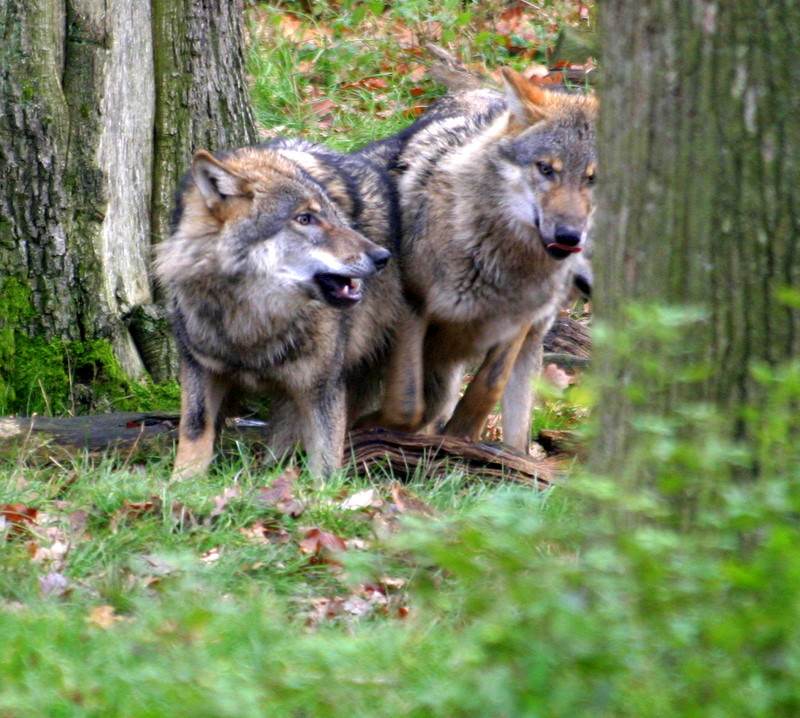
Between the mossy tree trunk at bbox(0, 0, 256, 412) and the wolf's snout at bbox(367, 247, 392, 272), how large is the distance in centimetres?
176

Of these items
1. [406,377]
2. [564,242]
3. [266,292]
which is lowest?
[406,377]

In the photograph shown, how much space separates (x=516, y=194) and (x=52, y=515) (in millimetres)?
3113

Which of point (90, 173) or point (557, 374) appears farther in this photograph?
point (557, 374)

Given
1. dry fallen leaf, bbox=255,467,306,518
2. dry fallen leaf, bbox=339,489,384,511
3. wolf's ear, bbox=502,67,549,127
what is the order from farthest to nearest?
wolf's ear, bbox=502,67,549,127, dry fallen leaf, bbox=339,489,384,511, dry fallen leaf, bbox=255,467,306,518

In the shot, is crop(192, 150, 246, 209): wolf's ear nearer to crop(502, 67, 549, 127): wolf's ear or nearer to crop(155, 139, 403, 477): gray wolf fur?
crop(155, 139, 403, 477): gray wolf fur

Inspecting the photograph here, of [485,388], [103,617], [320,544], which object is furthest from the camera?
[485,388]

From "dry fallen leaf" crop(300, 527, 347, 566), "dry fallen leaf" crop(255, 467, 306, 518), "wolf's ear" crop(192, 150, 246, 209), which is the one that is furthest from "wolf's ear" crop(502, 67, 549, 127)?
"dry fallen leaf" crop(300, 527, 347, 566)

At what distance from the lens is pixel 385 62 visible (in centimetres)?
1117

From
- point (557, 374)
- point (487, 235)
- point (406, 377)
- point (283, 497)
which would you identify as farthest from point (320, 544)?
point (557, 374)

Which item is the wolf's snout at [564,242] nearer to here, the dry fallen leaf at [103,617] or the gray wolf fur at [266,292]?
the gray wolf fur at [266,292]

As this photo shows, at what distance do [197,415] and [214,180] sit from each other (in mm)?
1268

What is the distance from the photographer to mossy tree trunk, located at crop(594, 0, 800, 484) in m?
2.85

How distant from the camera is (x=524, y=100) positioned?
6.07 metres

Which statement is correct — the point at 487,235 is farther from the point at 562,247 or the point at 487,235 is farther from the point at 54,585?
the point at 54,585
